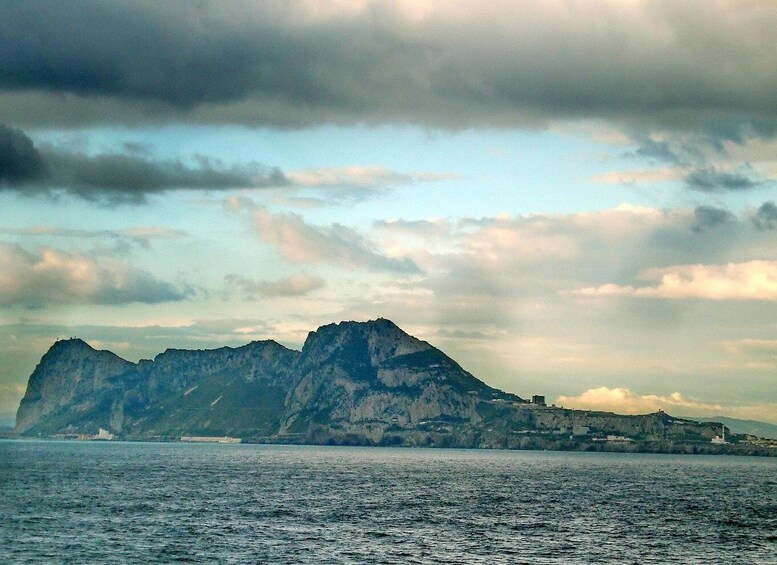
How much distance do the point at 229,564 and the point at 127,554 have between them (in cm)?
1436

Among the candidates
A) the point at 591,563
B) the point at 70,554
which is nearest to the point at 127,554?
the point at 70,554

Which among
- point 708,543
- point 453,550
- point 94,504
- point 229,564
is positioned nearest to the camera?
point 229,564

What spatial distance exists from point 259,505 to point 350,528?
4067cm

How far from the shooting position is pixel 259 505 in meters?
187

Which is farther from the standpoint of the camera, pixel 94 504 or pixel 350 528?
pixel 94 504

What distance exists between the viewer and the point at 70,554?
119 m

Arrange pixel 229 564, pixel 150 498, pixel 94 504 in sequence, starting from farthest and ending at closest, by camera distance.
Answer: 1. pixel 150 498
2. pixel 94 504
3. pixel 229 564

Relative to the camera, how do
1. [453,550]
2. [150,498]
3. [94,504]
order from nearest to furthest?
[453,550] → [94,504] → [150,498]

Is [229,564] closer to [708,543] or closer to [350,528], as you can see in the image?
[350,528]

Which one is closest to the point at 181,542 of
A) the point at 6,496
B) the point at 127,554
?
the point at 127,554

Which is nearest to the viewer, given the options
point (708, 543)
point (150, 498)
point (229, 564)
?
point (229, 564)

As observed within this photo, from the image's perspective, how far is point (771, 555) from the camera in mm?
130500

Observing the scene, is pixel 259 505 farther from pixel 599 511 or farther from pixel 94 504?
pixel 599 511

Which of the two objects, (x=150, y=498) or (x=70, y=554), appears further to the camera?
(x=150, y=498)
